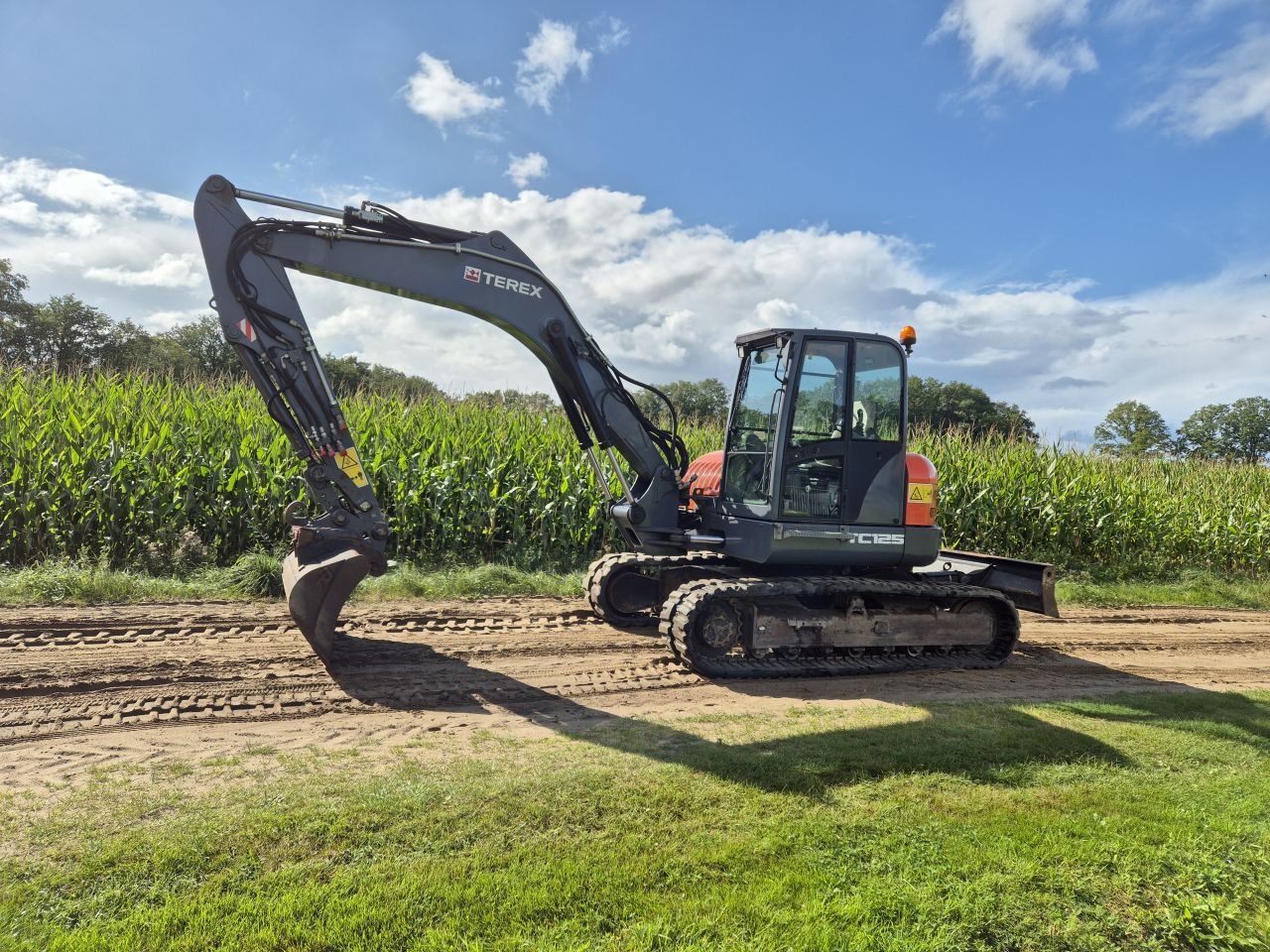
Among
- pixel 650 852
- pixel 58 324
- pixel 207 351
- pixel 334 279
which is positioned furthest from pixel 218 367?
pixel 58 324

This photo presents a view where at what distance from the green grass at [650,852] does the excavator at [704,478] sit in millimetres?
2099

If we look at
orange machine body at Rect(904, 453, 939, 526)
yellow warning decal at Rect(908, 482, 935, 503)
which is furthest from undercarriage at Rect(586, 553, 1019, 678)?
yellow warning decal at Rect(908, 482, 935, 503)

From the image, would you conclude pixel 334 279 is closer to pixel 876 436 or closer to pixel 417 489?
pixel 417 489

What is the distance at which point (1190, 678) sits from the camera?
26.8 ft

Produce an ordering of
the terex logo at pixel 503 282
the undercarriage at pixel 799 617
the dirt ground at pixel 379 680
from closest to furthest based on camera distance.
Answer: the dirt ground at pixel 379 680
the terex logo at pixel 503 282
the undercarriage at pixel 799 617

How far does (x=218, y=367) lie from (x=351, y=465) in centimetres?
950

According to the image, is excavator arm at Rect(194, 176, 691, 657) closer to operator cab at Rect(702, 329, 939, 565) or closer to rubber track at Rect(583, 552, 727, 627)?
operator cab at Rect(702, 329, 939, 565)

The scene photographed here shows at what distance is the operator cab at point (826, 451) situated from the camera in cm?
722

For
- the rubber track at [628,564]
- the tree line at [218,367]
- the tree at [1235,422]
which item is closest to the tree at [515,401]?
the tree line at [218,367]

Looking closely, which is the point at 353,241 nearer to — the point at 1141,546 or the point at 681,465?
the point at 681,465

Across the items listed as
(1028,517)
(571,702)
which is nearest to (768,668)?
(571,702)

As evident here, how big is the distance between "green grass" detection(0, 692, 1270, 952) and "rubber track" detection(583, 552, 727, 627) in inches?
123

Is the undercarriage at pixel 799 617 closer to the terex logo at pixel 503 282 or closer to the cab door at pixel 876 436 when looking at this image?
the cab door at pixel 876 436

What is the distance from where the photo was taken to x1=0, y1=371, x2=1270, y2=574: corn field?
376 inches
